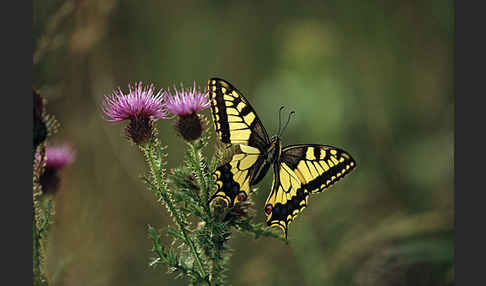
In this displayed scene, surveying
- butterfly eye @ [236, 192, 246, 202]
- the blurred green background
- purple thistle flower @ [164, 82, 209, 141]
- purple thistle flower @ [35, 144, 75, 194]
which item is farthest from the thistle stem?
the blurred green background

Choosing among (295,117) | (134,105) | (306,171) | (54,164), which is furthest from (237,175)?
(295,117)

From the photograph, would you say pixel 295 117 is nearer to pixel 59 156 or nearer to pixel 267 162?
pixel 267 162

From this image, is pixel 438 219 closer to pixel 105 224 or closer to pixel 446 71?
pixel 446 71

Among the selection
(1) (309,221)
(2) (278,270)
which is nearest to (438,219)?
(1) (309,221)

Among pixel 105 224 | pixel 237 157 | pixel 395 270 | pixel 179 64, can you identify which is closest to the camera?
pixel 237 157

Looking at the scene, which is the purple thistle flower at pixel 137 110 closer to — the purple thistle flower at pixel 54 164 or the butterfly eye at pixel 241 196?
the butterfly eye at pixel 241 196

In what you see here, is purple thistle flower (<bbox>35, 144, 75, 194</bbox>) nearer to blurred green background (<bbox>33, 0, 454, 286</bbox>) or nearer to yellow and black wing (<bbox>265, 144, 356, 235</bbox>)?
blurred green background (<bbox>33, 0, 454, 286</bbox>)
